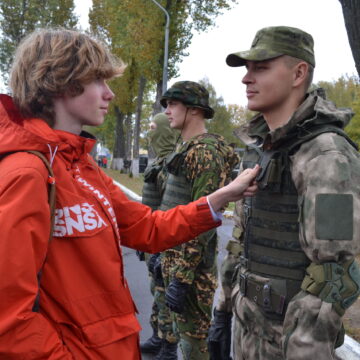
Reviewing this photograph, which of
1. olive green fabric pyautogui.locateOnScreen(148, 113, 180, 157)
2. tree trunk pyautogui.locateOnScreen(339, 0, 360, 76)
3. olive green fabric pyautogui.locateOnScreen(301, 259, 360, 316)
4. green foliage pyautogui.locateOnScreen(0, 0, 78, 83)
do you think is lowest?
olive green fabric pyautogui.locateOnScreen(301, 259, 360, 316)

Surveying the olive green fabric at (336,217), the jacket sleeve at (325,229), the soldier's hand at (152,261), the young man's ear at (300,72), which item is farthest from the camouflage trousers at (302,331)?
the soldier's hand at (152,261)

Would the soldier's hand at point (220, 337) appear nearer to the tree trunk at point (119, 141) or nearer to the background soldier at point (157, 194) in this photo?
the background soldier at point (157, 194)

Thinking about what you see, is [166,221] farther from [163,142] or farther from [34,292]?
[163,142]

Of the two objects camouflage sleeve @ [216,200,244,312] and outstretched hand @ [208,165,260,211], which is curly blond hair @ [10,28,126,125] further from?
camouflage sleeve @ [216,200,244,312]

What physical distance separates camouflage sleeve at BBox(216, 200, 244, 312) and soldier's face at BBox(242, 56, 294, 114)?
1.97 ft

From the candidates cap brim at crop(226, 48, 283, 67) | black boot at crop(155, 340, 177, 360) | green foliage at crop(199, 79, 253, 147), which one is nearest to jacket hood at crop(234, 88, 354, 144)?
cap brim at crop(226, 48, 283, 67)

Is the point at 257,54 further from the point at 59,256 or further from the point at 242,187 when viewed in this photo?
the point at 59,256

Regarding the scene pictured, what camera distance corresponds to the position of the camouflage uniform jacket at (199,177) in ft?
10.5

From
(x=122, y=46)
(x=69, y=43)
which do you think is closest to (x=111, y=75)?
(x=69, y=43)

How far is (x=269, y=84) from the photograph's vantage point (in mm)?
2148

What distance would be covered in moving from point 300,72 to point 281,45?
0.52 ft

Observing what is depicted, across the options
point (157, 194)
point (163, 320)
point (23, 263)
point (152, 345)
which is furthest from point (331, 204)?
point (152, 345)

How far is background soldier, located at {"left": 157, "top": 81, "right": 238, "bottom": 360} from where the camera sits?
321 cm

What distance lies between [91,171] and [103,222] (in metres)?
0.27
